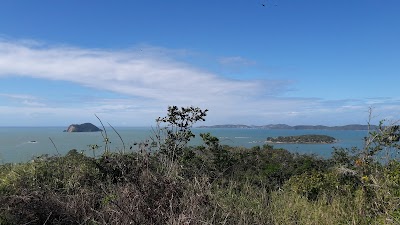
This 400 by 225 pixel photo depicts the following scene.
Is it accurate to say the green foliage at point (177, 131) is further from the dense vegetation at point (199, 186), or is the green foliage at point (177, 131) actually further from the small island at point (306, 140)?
the small island at point (306, 140)

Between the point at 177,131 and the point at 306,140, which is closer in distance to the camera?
the point at 177,131

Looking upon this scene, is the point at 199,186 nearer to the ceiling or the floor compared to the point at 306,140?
nearer to the floor

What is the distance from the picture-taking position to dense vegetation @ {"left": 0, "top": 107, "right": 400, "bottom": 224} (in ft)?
14.7

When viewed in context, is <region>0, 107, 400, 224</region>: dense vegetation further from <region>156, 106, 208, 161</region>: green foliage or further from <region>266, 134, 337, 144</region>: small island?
<region>266, 134, 337, 144</region>: small island

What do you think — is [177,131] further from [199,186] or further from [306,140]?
[306,140]

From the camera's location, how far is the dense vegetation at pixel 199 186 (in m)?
4.47

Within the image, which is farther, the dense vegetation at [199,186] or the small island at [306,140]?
the small island at [306,140]

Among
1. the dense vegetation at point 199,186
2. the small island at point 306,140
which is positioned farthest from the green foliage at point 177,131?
the small island at point 306,140

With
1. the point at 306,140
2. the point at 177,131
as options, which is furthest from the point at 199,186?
the point at 306,140

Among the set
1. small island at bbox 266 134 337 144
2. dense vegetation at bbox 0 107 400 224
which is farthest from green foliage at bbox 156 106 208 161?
small island at bbox 266 134 337 144

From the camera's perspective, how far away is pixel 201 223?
4.18m

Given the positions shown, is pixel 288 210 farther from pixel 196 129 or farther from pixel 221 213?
pixel 196 129

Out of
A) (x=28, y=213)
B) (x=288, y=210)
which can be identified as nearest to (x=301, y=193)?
(x=288, y=210)

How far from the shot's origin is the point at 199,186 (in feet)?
14.3
